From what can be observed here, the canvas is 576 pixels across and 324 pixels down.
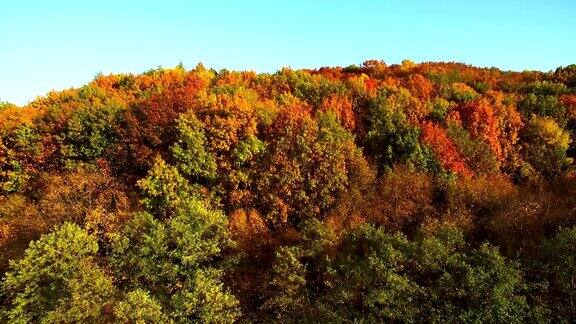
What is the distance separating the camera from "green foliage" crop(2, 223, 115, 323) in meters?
34.1

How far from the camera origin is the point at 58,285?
35.7 metres

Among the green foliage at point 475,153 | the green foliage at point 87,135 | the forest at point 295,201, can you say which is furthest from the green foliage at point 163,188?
the green foliage at point 475,153

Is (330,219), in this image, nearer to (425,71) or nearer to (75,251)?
(75,251)

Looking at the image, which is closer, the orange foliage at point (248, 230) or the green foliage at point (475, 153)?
the orange foliage at point (248, 230)

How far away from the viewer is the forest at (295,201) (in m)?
33.9

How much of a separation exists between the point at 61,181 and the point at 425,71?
49.2 metres

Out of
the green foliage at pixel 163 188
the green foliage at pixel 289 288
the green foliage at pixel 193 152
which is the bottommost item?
the green foliage at pixel 289 288

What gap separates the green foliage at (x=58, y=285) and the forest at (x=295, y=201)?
0.14 meters

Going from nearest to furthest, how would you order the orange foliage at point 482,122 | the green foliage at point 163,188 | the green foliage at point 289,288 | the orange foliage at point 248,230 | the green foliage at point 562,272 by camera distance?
the green foliage at point 562,272
the green foliage at point 289,288
the orange foliage at point 248,230
the green foliage at point 163,188
the orange foliage at point 482,122

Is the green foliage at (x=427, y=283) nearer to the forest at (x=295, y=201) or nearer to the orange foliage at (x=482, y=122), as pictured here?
the forest at (x=295, y=201)

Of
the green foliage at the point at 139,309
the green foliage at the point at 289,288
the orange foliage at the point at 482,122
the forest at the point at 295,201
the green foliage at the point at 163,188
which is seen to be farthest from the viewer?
the orange foliage at the point at 482,122

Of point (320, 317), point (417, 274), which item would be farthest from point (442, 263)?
point (320, 317)

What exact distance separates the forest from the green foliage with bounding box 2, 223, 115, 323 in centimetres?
14

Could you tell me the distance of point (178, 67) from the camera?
80500 millimetres
